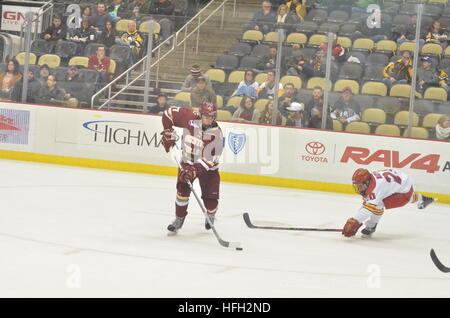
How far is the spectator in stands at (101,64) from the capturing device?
506 inches

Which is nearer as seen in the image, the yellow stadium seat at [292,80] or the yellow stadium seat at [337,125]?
the yellow stadium seat at [337,125]

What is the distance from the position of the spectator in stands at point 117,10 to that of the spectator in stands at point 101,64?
0.63 metres

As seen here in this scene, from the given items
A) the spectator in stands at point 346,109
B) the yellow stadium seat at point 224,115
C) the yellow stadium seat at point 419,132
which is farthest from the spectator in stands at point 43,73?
the yellow stadium seat at point 419,132

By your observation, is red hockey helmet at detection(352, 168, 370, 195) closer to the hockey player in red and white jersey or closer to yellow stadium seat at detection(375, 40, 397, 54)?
the hockey player in red and white jersey

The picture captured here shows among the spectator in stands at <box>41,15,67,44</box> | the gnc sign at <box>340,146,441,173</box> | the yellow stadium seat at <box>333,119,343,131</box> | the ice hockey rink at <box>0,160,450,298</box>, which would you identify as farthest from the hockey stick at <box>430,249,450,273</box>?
the spectator in stands at <box>41,15,67,44</box>

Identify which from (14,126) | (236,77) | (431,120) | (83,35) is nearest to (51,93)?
(14,126)

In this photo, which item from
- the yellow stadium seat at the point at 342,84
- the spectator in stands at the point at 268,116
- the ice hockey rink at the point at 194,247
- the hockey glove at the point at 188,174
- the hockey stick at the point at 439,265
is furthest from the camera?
the spectator in stands at the point at 268,116

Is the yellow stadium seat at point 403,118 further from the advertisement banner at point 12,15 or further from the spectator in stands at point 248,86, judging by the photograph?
the advertisement banner at point 12,15

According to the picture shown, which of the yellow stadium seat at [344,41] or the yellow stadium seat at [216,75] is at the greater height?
the yellow stadium seat at [344,41]

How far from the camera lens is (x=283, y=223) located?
8.87m

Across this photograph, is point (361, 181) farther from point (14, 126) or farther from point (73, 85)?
point (14, 126)

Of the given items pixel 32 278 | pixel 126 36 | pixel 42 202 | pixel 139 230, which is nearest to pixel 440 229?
pixel 139 230

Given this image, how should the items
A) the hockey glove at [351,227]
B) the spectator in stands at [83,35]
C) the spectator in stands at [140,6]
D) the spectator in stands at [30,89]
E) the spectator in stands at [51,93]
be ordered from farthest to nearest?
the spectator in stands at [140,6]
the spectator in stands at [83,35]
the spectator in stands at [30,89]
the spectator in stands at [51,93]
the hockey glove at [351,227]

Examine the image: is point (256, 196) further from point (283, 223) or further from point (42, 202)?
point (42, 202)
